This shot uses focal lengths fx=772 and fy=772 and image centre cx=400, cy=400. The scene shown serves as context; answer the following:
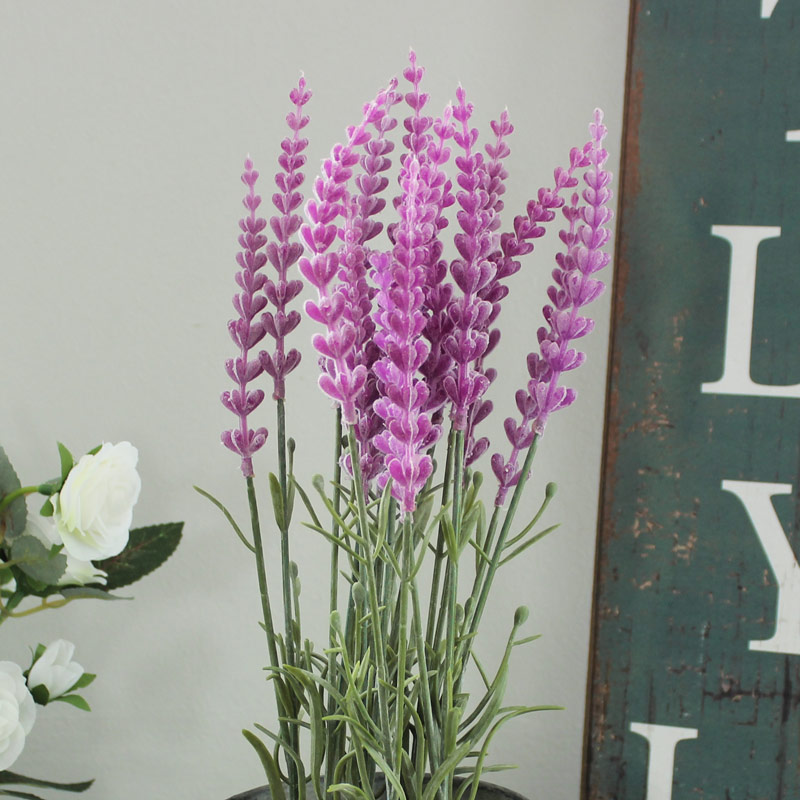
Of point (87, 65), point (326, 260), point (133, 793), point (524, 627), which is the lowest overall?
point (133, 793)

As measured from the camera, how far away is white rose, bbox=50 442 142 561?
534mm

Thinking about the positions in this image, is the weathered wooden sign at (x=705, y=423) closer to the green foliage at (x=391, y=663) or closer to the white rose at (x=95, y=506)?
the green foliage at (x=391, y=663)

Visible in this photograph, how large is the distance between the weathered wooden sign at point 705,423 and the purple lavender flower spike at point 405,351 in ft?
0.88

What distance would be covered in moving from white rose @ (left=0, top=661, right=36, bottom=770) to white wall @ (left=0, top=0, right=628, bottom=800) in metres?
0.15

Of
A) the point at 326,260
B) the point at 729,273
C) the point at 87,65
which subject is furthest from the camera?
the point at 87,65

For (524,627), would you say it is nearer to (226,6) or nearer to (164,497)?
(164,497)

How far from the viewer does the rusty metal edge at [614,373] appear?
60 centimetres

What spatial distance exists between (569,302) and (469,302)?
73 millimetres

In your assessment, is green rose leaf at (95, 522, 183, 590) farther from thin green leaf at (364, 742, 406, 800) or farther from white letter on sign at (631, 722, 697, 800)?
white letter on sign at (631, 722, 697, 800)

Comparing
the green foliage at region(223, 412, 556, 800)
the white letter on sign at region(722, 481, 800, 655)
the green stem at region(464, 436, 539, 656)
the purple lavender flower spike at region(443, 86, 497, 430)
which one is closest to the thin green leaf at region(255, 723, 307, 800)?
the green foliage at region(223, 412, 556, 800)

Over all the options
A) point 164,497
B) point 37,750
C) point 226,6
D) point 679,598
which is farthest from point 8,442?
point 679,598

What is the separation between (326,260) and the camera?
40 cm

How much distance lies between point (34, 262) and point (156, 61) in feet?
0.71

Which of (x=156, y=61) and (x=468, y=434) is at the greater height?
(x=156, y=61)
